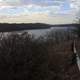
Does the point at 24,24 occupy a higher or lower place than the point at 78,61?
higher

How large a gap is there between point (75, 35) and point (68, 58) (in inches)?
183

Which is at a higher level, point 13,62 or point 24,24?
point 24,24

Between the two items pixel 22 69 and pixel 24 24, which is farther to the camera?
pixel 24 24

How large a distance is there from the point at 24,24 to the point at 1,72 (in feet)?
22.3

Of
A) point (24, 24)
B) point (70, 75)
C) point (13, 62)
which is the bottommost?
point (70, 75)

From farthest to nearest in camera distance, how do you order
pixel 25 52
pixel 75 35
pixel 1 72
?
pixel 75 35 < pixel 25 52 < pixel 1 72

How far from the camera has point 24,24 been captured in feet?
52.9

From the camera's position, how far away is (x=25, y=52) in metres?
10.2

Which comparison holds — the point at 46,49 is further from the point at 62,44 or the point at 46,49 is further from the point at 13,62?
the point at 62,44

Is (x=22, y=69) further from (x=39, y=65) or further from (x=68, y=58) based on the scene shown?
(x=68, y=58)

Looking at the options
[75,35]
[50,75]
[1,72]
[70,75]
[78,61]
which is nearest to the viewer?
[1,72]

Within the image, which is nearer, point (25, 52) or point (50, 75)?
point (25, 52)

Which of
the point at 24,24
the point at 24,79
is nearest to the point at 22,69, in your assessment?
the point at 24,79

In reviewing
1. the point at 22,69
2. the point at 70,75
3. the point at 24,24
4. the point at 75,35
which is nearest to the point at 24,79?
the point at 22,69
